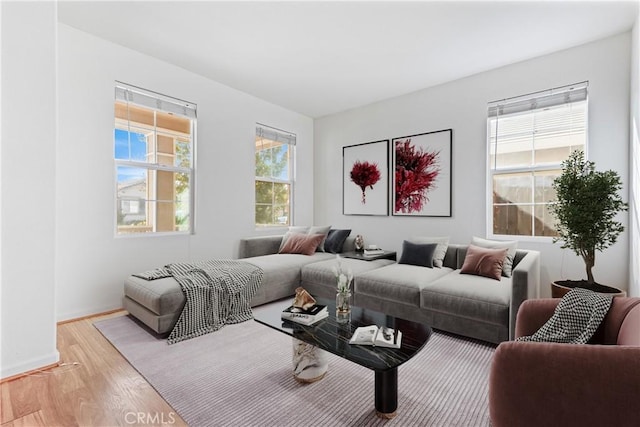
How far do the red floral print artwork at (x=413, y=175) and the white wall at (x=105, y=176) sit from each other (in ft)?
7.76

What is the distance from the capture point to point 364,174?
4867 mm

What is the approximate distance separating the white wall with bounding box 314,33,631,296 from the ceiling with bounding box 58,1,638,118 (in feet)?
0.63

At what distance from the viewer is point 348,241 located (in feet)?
15.4

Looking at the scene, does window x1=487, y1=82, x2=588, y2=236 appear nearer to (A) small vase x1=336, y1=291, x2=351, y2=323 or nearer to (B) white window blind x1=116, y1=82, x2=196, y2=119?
(A) small vase x1=336, y1=291, x2=351, y2=323

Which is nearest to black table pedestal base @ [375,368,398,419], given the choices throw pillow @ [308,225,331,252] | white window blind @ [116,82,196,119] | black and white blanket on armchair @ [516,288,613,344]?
black and white blanket on armchair @ [516,288,613,344]

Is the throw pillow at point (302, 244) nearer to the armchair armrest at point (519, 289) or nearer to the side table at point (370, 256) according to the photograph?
the side table at point (370, 256)

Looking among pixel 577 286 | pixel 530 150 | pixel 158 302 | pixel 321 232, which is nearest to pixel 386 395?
pixel 158 302

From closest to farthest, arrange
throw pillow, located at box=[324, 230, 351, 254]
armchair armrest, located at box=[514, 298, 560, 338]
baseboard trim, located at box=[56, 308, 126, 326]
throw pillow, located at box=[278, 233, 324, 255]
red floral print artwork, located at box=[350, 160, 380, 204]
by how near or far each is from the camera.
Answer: armchair armrest, located at box=[514, 298, 560, 338] → baseboard trim, located at box=[56, 308, 126, 326] → throw pillow, located at box=[278, 233, 324, 255] → throw pillow, located at box=[324, 230, 351, 254] → red floral print artwork, located at box=[350, 160, 380, 204]

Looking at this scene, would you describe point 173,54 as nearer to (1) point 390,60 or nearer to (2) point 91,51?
(2) point 91,51

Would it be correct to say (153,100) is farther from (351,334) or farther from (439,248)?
(439,248)

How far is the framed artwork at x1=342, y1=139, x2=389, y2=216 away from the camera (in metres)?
4.64

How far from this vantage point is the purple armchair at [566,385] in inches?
39.6

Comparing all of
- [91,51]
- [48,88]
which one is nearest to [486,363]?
[48,88]

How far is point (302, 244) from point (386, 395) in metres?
2.82
